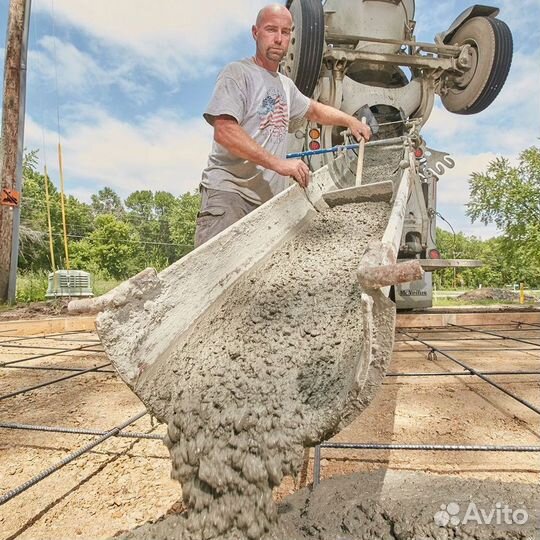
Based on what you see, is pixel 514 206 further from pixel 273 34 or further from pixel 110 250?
pixel 110 250

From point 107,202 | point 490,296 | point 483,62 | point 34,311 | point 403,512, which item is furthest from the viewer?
point 107,202

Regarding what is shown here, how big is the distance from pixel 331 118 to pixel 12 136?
17.0 feet

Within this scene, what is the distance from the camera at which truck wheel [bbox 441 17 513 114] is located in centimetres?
387

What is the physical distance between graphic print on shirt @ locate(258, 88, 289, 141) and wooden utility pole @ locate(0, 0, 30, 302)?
498 cm

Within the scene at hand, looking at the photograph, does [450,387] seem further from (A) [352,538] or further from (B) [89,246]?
(B) [89,246]

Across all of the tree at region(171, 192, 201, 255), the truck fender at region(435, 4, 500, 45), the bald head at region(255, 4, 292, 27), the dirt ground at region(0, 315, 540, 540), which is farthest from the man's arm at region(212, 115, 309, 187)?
the tree at region(171, 192, 201, 255)

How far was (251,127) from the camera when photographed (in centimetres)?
202

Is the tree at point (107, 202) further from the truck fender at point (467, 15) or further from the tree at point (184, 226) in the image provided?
the truck fender at point (467, 15)

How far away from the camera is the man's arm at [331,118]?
7.75ft

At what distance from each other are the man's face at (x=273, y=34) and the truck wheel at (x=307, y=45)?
1.41 meters

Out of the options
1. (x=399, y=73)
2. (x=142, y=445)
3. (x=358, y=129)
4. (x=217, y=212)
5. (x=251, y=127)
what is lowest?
(x=142, y=445)

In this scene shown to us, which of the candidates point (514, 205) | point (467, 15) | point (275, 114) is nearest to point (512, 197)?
point (514, 205)

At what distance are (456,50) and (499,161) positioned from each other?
634 cm

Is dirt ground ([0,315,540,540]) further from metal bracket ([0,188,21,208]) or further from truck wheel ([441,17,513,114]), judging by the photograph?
metal bracket ([0,188,21,208])
